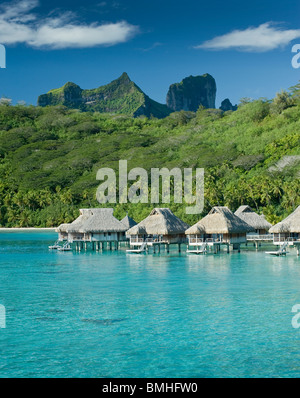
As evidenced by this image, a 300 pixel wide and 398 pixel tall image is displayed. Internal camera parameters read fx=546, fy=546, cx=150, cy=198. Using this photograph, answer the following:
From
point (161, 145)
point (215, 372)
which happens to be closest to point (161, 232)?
point (215, 372)

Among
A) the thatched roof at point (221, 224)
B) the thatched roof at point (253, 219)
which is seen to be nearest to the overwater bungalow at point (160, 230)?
the thatched roof at point (221, 224)

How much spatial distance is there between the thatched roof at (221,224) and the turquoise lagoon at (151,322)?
22.3ft

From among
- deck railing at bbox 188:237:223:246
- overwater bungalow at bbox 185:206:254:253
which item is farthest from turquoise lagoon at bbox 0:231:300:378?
deck railing at bbox 188:237:223:246

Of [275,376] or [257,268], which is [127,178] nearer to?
[257,268]

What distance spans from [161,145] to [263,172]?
32.2 m

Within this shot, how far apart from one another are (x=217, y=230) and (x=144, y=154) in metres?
58.0

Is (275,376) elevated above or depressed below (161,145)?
below

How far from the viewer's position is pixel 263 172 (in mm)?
67750

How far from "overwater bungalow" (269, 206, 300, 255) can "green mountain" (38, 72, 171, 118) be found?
145234mm

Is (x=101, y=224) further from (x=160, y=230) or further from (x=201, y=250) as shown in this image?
(x=201, y=250)

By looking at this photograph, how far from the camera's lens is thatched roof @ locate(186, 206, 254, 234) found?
115 ft

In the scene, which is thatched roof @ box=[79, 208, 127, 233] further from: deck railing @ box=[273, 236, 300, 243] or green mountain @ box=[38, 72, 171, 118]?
green mountain @ box=[38, 72, 171, 118]

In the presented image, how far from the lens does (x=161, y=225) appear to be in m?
36.6

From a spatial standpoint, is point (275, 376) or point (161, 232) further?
point (161, 232)
